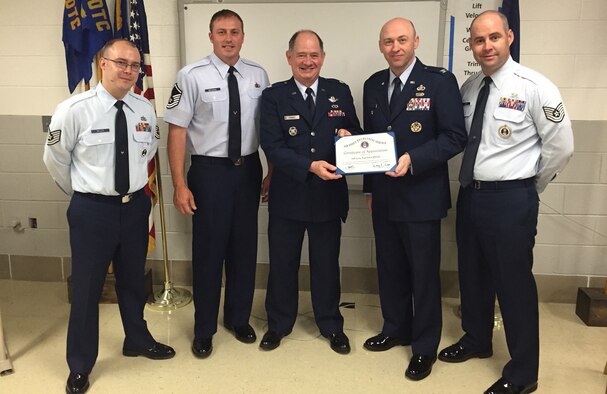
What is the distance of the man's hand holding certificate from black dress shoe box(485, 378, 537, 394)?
1.16 meters

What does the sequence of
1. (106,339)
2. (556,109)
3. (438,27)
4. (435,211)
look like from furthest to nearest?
(438,27)
(106,339)
(435,211)
(556,109)

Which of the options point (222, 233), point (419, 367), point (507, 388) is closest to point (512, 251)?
point (507, 388)

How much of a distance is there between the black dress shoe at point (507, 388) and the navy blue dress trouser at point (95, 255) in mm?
1851

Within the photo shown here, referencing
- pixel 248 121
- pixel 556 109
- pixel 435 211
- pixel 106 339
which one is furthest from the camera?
pixel 106 339

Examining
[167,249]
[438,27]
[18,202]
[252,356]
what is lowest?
[252,356]

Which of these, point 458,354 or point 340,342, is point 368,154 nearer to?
point 340,342

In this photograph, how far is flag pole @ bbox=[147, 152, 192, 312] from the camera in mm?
3516

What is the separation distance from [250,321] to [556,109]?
212 centimetres

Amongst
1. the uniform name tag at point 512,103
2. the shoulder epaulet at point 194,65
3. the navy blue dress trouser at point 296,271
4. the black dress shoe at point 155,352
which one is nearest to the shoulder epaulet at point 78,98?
the shoulder epaulet at point 194,65

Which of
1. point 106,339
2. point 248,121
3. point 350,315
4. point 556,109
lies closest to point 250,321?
point 350,315

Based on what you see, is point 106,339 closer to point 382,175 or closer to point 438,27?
point 382,175

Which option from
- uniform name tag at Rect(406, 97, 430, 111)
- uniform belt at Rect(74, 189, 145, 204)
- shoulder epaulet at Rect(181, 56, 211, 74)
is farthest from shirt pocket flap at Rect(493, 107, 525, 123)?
uniform belt at Rect(74, 189, 145, 204)

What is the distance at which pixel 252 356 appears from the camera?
9.61 feet

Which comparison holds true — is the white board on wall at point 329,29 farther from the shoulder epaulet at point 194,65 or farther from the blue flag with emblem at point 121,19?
the shoulder epaulet at point 194,65
